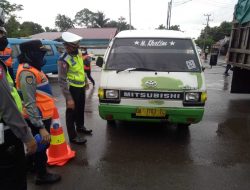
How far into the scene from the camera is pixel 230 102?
26.6ft

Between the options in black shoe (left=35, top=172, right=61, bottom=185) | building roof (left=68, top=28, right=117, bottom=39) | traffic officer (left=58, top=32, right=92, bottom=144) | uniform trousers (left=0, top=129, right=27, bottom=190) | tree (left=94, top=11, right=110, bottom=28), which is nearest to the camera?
uniform trousers (left=0, top=129, right=27, bottom=190)

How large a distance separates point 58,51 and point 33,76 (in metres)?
10.9

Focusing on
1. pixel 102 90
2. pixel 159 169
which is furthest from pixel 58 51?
pixel 159 169

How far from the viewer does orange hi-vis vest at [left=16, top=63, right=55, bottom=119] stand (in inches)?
Result: 109

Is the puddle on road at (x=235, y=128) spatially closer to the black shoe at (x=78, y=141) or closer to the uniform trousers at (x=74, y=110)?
the black shoe at (x=78, y=141)

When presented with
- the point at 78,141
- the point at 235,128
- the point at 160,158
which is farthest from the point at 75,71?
the point at 235,128

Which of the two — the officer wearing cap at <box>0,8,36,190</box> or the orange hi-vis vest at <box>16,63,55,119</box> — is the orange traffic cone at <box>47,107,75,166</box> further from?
the officer wearing cap at <box>0,8,36,190</box>

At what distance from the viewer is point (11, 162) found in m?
1.97

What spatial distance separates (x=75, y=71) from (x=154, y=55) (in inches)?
59.3

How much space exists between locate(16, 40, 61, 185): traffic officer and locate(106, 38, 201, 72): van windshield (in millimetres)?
1952

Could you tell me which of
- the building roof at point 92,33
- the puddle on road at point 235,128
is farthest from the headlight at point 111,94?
the building roof at point 92,33

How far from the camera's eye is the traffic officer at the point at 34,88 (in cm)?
269

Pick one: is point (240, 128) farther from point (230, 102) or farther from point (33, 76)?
point (33, 76)

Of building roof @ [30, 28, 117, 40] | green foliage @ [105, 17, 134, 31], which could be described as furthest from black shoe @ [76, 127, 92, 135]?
green foliage @ [105, 17, 134, 31]
